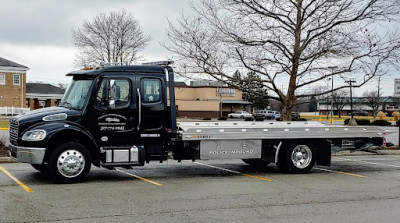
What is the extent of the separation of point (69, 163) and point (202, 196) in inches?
116

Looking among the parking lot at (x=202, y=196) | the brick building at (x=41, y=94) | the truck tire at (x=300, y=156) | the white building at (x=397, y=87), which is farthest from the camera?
the brick building at (x=41, y=94)

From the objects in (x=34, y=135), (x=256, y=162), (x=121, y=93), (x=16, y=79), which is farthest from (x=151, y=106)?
(x=16, y=79)

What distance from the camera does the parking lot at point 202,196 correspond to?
7.48m

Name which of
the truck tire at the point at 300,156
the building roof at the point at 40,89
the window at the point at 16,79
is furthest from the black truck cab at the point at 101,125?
the building roof at the point at 40,89

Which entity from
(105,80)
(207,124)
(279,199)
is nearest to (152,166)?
(207,124)

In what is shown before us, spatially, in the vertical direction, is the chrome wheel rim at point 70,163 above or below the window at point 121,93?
below

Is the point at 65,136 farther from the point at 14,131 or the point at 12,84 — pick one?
the point at 12,84

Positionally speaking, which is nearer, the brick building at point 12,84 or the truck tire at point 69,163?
the truck tire at point 69,163

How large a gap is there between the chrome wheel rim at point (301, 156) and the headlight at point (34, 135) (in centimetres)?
615

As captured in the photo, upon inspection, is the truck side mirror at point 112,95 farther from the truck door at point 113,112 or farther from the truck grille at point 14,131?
the truck grille at point 14,131

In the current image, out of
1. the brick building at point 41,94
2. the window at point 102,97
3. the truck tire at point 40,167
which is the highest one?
the brick building at point 41,94

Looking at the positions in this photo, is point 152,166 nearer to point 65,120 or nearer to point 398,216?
point 65,120

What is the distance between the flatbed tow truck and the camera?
1005 centimetres

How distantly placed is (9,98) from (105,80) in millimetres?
62635
